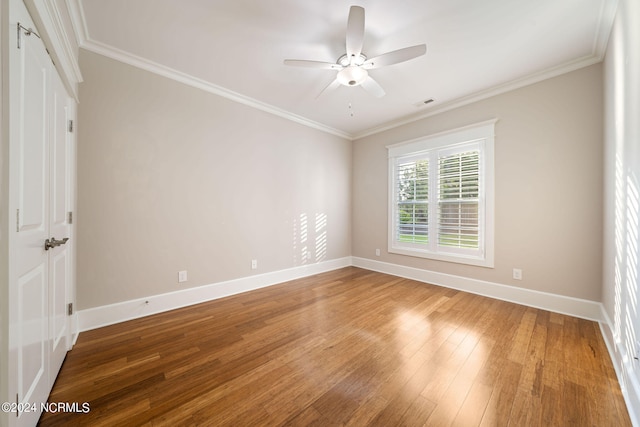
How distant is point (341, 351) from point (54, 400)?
1.83 meters

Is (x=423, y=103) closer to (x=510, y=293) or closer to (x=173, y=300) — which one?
(x=510, y=293)

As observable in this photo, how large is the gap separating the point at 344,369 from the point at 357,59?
259cm

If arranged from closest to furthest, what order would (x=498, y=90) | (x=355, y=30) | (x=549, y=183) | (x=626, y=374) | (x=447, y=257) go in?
(x=626, y=374) → (x=355, y=30) → (x=549, y=183) → (x=498, y=90) → (x=447, y=257)

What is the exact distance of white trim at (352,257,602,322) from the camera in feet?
8.02

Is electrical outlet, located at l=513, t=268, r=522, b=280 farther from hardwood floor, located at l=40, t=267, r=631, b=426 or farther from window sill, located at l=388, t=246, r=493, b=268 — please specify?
hardwood floor, located at l=40, t=267, r=631, b=426

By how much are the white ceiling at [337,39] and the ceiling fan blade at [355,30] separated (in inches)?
8.9

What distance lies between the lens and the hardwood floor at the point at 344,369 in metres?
1.28

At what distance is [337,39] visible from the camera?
216 cm

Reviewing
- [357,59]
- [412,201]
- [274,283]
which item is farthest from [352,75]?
[274,283]

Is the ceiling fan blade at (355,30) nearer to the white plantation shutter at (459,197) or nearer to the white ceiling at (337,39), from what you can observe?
the white ceiling at (337,39)

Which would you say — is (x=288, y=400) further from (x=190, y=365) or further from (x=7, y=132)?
(x=7, y=132)

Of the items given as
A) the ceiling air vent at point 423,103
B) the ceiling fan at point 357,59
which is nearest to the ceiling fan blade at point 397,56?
the ceiling fan at point 357,59

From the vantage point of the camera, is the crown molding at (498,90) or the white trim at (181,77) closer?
the white trim at (181,77)

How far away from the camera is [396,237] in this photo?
4195mm
